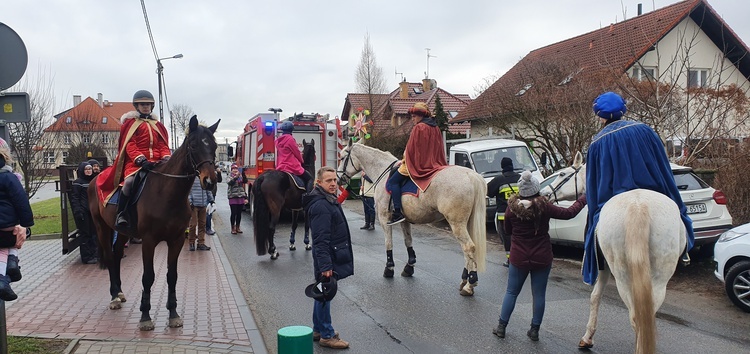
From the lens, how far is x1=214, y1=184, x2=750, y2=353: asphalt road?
548 centimetres

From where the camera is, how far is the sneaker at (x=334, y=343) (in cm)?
539

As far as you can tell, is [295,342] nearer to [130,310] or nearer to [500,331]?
[500,331]

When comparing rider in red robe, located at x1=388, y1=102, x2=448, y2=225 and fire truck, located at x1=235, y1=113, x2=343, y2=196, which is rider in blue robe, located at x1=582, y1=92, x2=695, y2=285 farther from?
fire truck, located at x1=235, y1=113, x2=343, y2=196

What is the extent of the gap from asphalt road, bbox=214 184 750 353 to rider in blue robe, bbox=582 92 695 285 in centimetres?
132

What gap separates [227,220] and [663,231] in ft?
49.6

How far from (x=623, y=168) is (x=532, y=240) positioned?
1.27m

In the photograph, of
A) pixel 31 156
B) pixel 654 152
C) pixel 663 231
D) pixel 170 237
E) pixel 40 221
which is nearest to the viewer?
pixel 663 231

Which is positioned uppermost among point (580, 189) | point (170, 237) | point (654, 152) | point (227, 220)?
point (654, 152)

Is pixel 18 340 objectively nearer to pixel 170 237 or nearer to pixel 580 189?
pixel 170 237

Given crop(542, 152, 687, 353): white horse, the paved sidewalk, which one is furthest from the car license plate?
the paved sidewalk

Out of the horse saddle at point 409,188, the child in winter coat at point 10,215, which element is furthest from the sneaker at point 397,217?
the child in winter coat at point 10,215

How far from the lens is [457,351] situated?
5293mm

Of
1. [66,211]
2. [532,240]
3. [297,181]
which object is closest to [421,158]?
[532,240]

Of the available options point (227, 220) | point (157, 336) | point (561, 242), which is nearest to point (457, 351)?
point (157, 336)
